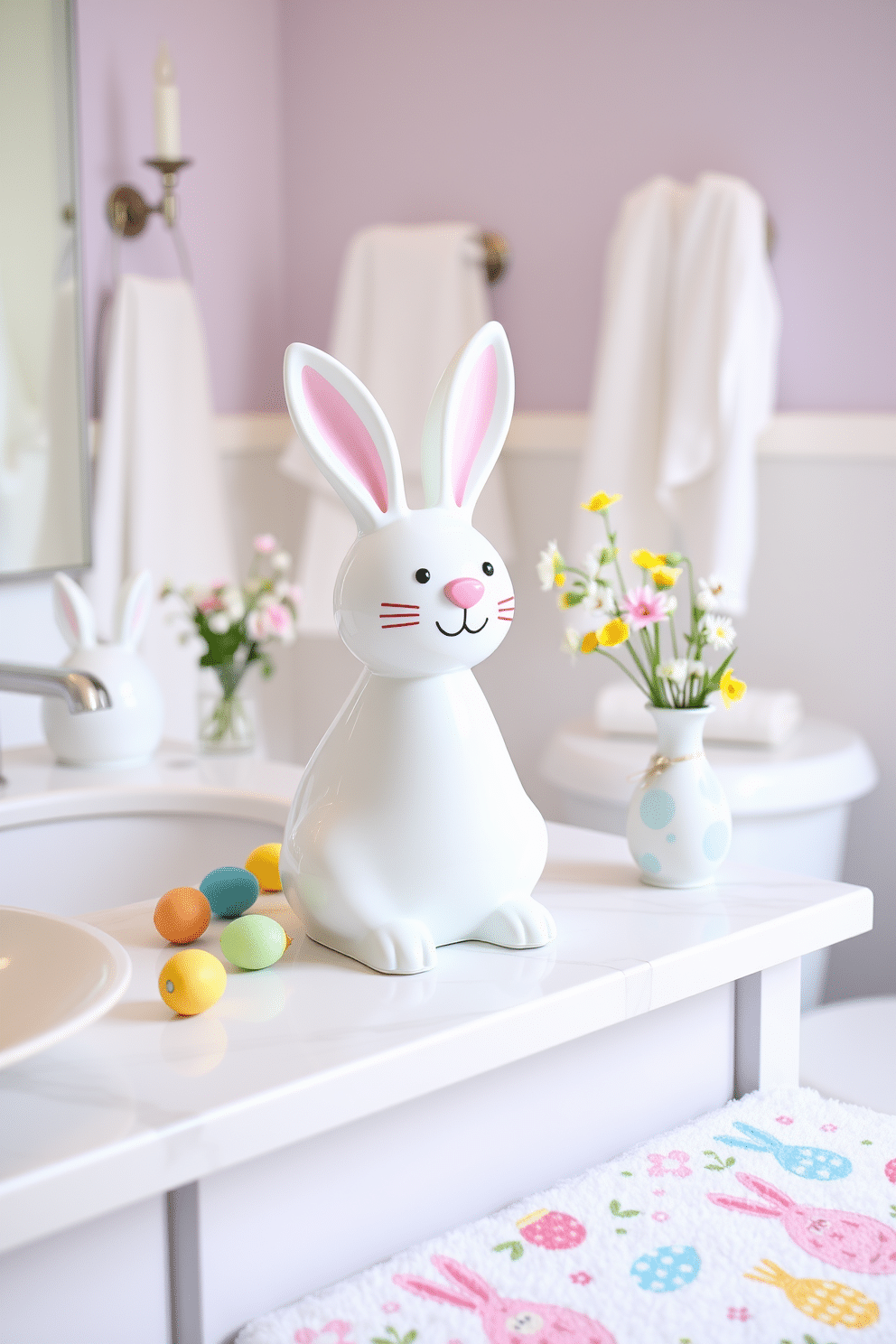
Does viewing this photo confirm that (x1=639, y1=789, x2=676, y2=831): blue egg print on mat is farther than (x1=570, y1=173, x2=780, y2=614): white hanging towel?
No

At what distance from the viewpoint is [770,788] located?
4.83ft

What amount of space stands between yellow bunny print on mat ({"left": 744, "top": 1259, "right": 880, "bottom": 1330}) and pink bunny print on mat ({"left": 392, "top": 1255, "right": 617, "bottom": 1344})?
3.6 inches

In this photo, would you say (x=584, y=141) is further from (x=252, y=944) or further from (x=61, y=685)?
(x=252, y=944)

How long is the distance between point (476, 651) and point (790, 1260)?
340mm

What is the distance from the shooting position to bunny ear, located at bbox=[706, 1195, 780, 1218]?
0.65m

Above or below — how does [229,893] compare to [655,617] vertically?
below

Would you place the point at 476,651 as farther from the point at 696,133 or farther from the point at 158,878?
the point at 696,133

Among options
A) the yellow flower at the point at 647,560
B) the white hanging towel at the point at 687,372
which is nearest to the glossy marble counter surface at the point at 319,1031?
the yellow flower at the point at 647,560

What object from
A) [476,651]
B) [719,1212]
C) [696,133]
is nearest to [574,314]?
[696,133]

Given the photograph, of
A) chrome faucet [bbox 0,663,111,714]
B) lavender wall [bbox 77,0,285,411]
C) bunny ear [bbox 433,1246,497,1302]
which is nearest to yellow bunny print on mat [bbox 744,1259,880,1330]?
bunny ear [bbox 433,1246,497,1302]

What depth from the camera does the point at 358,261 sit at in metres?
2.06

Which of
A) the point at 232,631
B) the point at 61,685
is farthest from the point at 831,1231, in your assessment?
the point at 232,631

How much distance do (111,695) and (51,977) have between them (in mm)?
669

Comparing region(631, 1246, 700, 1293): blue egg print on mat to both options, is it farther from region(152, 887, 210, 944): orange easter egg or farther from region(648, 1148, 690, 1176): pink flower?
region(152, 887, 210, 944): orange easter egg
